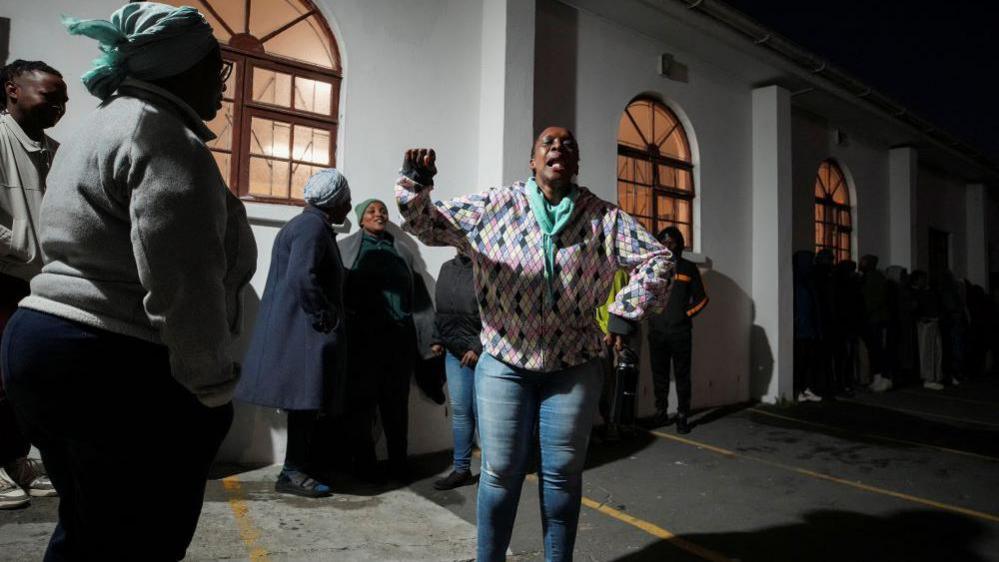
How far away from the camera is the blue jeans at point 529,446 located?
7.79 feet

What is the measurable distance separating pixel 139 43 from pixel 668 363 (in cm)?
583

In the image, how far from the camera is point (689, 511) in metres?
3.97

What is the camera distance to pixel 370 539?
3.28m

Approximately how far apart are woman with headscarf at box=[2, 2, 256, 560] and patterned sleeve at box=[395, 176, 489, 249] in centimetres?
89

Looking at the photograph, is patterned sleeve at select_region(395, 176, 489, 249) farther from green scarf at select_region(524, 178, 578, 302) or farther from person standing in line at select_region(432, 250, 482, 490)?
person standing in line at select_region(432, 250, 482, 490)

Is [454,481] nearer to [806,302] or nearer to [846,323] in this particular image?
[806,302]

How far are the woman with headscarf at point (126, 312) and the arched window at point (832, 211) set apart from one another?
33.3 feet

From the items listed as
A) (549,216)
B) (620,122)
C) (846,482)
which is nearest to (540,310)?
(549,216)

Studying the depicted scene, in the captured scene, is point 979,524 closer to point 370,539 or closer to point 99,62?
point 370,539

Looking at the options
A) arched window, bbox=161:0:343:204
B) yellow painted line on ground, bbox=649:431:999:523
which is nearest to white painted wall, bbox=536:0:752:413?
yellow painted line on ground, bbox=649:431:999:523

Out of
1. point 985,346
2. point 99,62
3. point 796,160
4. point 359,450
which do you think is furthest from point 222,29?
point 985,346

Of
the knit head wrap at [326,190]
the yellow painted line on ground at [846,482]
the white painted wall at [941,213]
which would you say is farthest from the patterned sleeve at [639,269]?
the white painted wall at [941,213]

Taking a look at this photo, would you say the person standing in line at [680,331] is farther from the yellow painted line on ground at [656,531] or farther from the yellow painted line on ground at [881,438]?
the yellow painted line on ground at [656,531]

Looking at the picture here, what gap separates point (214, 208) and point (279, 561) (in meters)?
2.13
